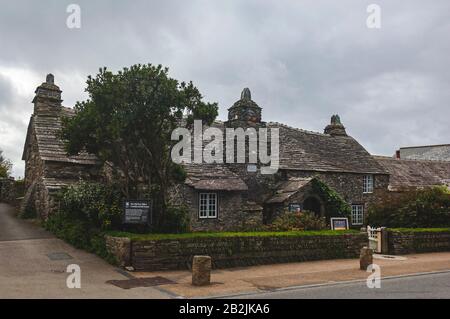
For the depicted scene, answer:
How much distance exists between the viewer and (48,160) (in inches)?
810

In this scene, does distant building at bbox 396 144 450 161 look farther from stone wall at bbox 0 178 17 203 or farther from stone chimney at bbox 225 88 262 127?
stone wall at bbox 0 178 17 203

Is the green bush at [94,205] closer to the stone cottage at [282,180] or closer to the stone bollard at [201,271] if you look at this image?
the stone bollard at [201,271]

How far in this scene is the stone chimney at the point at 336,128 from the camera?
34.2 m

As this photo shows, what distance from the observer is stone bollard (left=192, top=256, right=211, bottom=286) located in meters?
11.5

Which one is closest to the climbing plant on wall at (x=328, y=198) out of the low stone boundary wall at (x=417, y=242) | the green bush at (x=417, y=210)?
the green bush at (x=417, y=210)

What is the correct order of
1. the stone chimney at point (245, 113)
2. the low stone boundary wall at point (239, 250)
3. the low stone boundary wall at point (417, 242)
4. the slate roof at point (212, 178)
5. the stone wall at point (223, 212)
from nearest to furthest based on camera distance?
the low stone boundary wall at point (239, 250), the low stone boundary wall at point (417, 242), the stone wall at point (223, 212), the slate roof at point (212, 178), the stone chimney at point (245, 113)

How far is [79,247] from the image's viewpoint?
15.8 meters

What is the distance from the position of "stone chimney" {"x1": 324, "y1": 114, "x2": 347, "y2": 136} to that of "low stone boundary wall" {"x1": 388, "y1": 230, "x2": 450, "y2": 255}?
45.7ft

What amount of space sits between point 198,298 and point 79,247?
23.9 feet

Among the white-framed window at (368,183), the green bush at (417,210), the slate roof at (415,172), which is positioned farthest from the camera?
the slate roof at (415,172)

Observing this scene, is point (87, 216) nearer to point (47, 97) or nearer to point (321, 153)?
point (47, 97)

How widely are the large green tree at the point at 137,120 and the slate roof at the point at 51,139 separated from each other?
4750 mm

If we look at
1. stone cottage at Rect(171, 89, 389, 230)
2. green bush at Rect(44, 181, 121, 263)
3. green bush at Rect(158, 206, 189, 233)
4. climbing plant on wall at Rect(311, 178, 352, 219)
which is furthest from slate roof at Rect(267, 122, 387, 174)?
green bush at Rect(44, 181, 121, 263)

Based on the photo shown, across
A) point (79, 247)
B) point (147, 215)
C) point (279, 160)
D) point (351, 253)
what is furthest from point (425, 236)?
point (79, 247)
